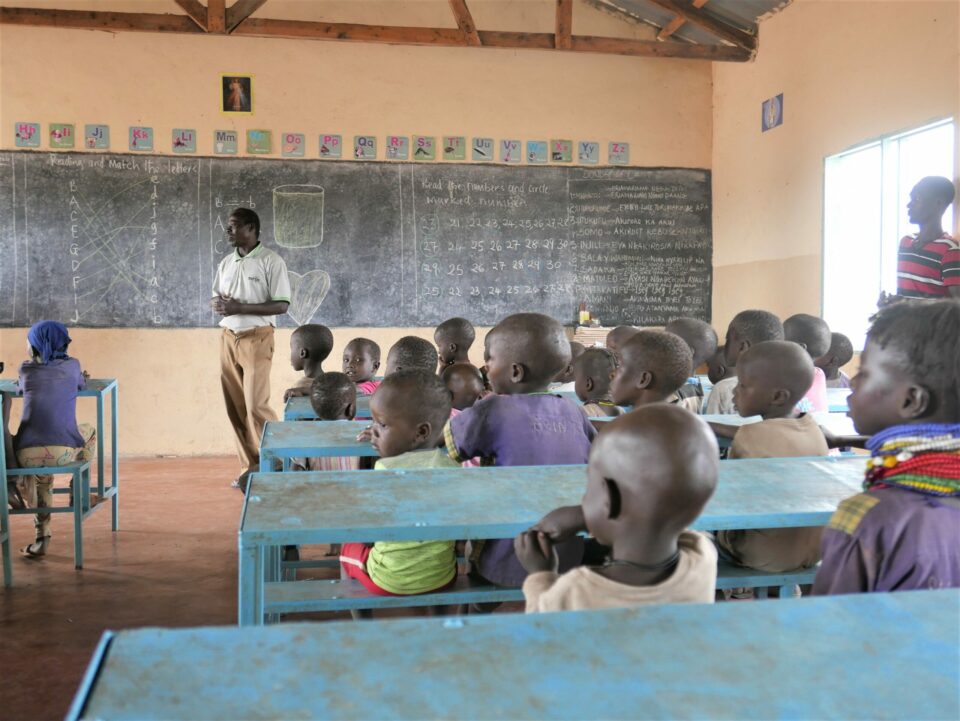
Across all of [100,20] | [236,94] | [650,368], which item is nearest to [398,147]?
[236,94]

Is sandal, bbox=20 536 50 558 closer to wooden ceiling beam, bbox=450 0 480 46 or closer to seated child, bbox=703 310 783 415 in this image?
seated child, bbox=703 310 783 415

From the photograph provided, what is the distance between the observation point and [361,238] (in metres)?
6.18

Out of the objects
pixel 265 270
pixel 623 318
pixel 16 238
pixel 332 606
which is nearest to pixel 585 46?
pixel 623 318

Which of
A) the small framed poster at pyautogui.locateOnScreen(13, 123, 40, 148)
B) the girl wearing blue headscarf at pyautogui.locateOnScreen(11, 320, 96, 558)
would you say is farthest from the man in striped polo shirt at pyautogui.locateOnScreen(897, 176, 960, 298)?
the small framed poster at pyautogui.locateOnScreen(13, 123, 40, 148)

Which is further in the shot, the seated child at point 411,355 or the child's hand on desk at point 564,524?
the seated child at point 411,355

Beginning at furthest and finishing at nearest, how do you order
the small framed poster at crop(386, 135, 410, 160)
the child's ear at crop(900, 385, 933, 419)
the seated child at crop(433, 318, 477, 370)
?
1. the small framed poster at crop(386, 135, 410, 160)
2. the seated child at crop(433, 318, 477, 370)
3. the child's ear at crop(900, 385, 933, 419)

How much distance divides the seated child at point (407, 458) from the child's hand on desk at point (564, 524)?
0.72m

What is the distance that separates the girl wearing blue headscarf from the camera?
3.41m

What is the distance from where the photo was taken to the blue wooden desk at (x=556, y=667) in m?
0.69

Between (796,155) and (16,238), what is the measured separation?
5219mm

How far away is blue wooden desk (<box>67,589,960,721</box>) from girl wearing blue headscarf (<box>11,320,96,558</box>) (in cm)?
296

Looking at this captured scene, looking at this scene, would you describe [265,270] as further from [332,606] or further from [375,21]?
[332,606]

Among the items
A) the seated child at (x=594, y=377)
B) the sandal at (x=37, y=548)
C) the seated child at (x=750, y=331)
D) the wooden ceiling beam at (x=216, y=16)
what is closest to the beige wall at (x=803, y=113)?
the seated child at (x=750, y=331)

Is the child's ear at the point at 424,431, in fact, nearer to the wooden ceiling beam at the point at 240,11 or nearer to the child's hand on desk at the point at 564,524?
the child's hand on desk at the point at 564,524
